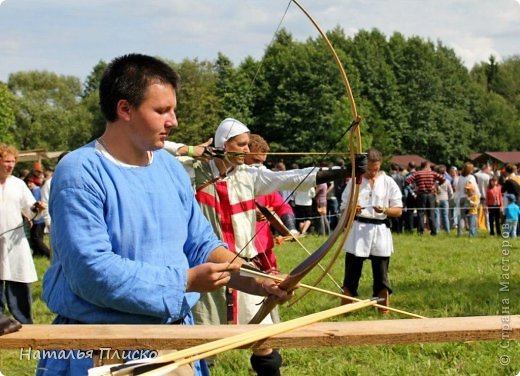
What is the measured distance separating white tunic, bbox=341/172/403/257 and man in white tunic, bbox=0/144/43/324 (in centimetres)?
294

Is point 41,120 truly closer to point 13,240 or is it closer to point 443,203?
point 443,203

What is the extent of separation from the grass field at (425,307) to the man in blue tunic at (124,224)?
2.59 m

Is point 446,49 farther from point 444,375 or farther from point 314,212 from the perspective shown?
point 444,375

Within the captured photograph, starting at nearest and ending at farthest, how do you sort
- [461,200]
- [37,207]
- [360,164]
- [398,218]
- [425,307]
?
[360,164] → [37,207] → [425,307] → [461,200] → [398,218]

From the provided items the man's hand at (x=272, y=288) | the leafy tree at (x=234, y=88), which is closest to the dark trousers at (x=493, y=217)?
the leafy tree at (x=234, y=88)

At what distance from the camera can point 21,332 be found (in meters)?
2.18

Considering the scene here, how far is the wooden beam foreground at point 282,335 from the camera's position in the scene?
2074 millimetres

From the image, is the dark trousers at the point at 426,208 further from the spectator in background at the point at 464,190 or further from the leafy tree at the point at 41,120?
the leafy tree at the point at 41,120

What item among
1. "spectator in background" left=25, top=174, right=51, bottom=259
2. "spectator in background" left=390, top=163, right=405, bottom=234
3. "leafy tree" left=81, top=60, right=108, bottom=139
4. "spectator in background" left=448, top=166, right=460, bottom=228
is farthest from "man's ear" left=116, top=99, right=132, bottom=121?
"leafy tree" left=81, top=60, right=108, bottom=139

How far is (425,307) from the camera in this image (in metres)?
7.00

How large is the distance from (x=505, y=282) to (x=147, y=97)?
6698 mm

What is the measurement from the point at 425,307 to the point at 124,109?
532 centimetres

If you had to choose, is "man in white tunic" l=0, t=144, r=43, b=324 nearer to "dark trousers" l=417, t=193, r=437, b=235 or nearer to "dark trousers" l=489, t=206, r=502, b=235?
"dark trousers" l=417, t=193, r=437, b=235

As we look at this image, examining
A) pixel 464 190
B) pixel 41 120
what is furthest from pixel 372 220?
pixel 41 120
